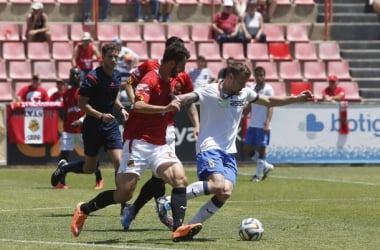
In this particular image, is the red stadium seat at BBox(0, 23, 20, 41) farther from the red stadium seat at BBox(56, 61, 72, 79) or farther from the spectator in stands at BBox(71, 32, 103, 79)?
the spectator in stands at BBox(71, 32, 103, 79)

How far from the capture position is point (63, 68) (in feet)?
94.5

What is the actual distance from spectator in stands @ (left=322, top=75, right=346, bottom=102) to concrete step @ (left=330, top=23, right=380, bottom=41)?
4.28m

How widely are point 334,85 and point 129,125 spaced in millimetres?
16595

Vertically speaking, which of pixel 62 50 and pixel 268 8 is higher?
pixel 268 8

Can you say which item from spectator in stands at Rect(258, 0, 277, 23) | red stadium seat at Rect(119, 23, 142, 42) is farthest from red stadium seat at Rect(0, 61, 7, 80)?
spectator in stands at Rect(258, 0, 277, 23)

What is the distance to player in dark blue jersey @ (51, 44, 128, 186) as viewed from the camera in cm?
1467

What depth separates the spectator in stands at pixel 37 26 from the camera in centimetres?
2839

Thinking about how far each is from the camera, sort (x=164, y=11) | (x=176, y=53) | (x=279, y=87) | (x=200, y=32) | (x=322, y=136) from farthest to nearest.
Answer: (x=164, y=11)
(x=200, y=32)
(x=279, y=87)
(x=322, y=136)
(x=176, y=53)

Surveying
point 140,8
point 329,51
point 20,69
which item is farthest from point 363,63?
point 20,69

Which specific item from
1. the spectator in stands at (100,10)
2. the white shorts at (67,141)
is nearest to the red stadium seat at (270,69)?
the spectator in stands at (100,10)

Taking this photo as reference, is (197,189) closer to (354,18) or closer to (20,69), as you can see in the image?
(20,69)

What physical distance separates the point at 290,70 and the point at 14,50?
24.6ft

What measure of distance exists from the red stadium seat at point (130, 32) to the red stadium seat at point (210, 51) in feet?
5.48

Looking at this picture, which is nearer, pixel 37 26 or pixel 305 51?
pixel 37 26
